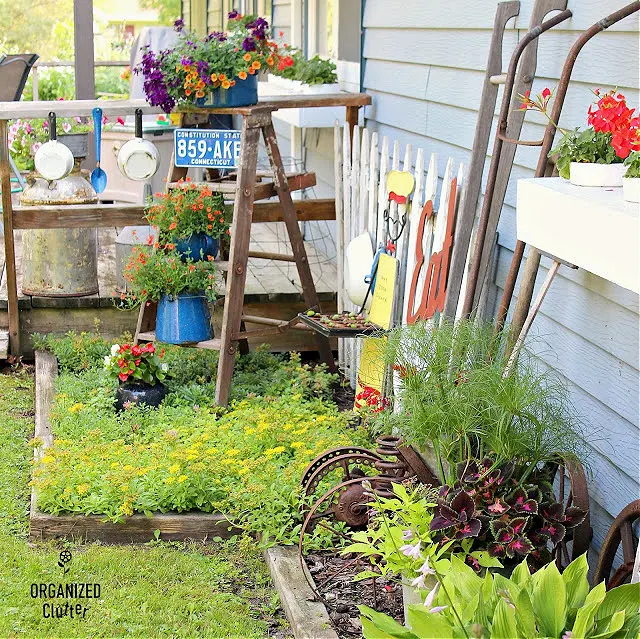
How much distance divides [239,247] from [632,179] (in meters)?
2.68

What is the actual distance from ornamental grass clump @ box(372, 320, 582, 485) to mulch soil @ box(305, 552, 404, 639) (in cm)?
47

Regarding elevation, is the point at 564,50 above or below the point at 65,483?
above

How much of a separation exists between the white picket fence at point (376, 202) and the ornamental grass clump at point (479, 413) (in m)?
0.76

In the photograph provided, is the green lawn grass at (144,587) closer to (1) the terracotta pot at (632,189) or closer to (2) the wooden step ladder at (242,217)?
(2) the wooden step ladder at (242,217)

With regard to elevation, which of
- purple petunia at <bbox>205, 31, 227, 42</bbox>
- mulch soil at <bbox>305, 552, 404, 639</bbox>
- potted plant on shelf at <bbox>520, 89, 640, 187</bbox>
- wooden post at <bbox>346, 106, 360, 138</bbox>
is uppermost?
purple petunia at <bbox>205, 31, 227, 42</bbox>

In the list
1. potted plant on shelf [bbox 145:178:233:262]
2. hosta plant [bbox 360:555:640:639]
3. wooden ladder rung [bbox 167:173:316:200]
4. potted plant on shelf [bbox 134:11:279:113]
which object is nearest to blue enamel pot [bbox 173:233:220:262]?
potted plant on shelf [bbox 145:178:233:262]

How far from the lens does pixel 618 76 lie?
2711 mm

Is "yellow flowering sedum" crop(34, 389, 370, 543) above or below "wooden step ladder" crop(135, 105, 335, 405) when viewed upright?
below

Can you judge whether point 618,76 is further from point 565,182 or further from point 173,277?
point 173,277

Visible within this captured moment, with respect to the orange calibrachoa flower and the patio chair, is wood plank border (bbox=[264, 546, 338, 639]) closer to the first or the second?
the orange calibrachoa flower

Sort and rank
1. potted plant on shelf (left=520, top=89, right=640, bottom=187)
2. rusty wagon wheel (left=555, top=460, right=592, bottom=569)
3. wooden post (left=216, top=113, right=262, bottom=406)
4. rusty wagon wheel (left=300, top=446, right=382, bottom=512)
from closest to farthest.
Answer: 1. potted plant on shelf (left=520, top=89, right=640, bottom=187)
2. rusty wagon wheel (left=555, top=460, right=592, bottom=569)
3. rusty wagon wheel (left=300, top=446, right=382, bottom=512)
4. wooden post (left=216, top=113, right=262, bottom=406)

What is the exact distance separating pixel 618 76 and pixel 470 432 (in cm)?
106

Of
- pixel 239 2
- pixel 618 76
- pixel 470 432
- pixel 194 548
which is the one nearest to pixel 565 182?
pixel 618 76

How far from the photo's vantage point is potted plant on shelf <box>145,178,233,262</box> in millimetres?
4648
